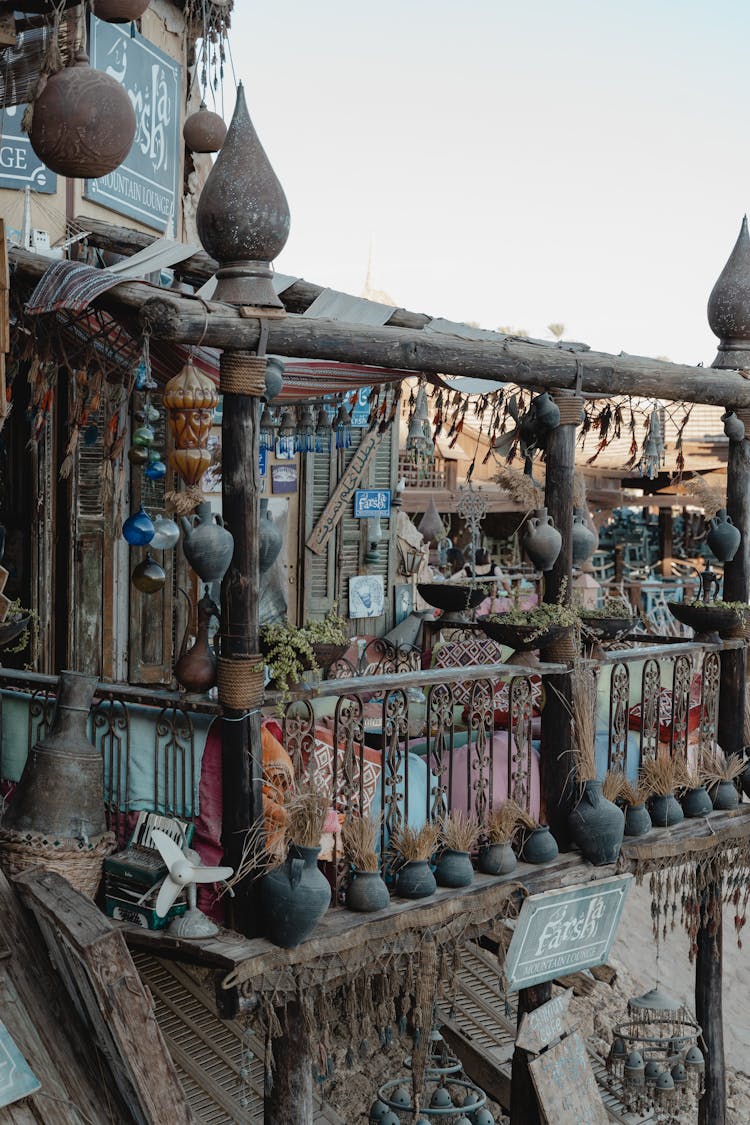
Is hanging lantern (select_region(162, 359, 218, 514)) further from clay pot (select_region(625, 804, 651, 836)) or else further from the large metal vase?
clay pot (select_region(625, 804, 651, 836))

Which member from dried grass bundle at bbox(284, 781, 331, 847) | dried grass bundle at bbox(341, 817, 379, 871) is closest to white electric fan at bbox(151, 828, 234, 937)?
dried grass bundle at bbox(284, 781, 331, 847)

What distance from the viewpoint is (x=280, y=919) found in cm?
482

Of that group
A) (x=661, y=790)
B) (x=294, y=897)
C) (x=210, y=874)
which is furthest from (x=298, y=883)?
(x=661, y=790)

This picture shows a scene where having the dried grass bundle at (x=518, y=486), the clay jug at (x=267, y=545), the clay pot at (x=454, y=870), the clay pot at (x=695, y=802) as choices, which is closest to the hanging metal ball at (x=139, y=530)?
the clay jug at (x=267, y=545)

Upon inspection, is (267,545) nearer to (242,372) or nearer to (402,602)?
(242,372)

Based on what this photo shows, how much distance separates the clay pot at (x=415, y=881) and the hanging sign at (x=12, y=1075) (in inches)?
73.2

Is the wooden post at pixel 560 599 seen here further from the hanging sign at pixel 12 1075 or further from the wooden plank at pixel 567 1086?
the hanging sign at pixel 12 1075

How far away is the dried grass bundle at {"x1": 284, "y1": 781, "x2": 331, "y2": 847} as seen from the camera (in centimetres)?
482

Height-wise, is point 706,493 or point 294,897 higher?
point 706,493

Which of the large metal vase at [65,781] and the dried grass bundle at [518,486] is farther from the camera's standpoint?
the dried grass bundle at [518,486]

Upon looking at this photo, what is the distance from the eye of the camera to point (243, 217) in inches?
196

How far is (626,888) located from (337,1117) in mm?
2474

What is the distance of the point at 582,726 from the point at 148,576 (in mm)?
2589

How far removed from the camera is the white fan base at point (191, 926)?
4938 millimetres
